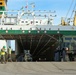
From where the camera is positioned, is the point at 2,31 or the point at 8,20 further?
the point at 8,20

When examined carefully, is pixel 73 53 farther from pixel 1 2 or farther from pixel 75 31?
pixel 1 2

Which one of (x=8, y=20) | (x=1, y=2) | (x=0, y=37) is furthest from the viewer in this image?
(x=1, y=2)

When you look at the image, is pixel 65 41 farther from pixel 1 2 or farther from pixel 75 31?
pixel 1 2

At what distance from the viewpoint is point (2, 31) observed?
43.9 m

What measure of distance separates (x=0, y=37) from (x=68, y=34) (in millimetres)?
10640

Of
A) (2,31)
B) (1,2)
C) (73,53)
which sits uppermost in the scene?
(1,2)

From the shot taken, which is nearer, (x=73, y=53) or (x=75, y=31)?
(x=73, y=53)

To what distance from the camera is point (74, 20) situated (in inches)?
2152

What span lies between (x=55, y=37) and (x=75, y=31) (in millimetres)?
3406
